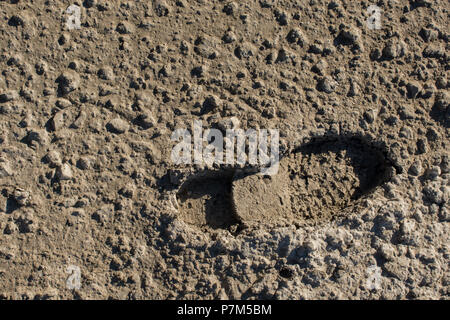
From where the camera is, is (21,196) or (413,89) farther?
(413,89)

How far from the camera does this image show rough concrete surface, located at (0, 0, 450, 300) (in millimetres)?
1893

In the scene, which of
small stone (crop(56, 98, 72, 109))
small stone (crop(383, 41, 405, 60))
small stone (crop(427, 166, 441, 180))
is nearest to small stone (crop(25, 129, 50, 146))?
small stone (crop(56, 98, 72, 109))

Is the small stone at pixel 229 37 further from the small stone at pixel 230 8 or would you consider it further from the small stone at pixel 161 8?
the small stone at pixel 161 8

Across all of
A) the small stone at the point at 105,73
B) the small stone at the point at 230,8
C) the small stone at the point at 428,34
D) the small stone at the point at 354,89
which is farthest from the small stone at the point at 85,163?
the small stone at the point at 428,34

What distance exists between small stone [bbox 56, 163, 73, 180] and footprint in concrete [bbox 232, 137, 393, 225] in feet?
2.25

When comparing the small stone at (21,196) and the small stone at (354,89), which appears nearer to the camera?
the small stone at (21,196)

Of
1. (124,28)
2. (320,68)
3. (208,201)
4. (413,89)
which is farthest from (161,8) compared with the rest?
(413,89)

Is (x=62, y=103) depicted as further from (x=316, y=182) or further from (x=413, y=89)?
(x=413, y=89)

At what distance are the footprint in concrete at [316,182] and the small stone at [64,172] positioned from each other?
0.68 meters

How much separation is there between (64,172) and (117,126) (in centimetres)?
29

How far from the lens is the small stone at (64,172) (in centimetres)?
192

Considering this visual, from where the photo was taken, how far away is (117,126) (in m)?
1.97

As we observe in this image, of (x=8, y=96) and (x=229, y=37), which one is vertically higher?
(x=229, y=37)

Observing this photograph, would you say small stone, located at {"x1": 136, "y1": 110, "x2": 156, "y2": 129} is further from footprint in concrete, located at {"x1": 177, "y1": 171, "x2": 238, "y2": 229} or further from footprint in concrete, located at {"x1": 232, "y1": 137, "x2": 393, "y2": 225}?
footprint in concrete, located at {"x1": 232, "y1": 137, "x2": 393, "y2": 225}
